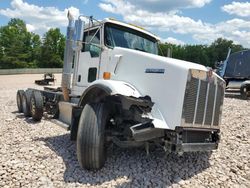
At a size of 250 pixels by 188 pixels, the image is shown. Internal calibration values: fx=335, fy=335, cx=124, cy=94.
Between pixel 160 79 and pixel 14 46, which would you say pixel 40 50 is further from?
pixel 160 79

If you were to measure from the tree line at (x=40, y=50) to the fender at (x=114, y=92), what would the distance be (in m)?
68.0

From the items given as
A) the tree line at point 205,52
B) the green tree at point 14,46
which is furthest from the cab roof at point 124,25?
the green tree at point 14,46

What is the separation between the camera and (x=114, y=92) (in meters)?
5.24

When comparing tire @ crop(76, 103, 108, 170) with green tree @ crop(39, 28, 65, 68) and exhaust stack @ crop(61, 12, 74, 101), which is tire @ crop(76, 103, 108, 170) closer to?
exhaust stack @ crop(61, 12, 74, 101)

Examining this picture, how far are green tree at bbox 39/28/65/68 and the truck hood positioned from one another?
70472 mm

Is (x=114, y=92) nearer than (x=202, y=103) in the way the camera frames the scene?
Yes

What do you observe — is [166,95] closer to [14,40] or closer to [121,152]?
[121,152]

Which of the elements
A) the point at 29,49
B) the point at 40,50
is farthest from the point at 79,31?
the point at 29,49

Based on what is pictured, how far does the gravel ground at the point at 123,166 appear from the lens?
17.1 feet

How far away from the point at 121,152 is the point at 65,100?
91.4 inches

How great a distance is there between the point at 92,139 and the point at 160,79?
57.2 inches

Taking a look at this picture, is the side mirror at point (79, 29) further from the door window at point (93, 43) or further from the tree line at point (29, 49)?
the tree line at point (29, 49)

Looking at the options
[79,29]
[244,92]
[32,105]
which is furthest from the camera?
[244,92]

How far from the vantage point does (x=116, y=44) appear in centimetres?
660
